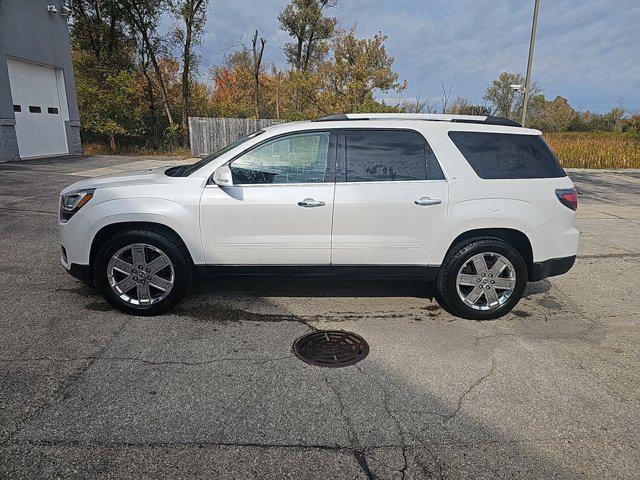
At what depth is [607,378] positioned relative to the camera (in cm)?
321

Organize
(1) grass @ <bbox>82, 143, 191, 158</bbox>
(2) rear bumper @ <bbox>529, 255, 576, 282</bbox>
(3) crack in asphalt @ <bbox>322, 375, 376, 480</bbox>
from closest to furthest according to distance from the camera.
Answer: (3) crack in asphalt @ <bbox>322, 375, 376, 480</bbox>, (2) rear bumper @ <bbox>529, 255, 576, 282</bbox>, (1) grass @ <bbox>82, 143, 191, 158</bbox>

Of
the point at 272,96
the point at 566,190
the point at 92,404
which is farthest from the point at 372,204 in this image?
the point at 272,96

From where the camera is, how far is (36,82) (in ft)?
50.5

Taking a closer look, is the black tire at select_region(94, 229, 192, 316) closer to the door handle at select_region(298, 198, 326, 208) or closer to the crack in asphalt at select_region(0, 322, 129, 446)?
the crack in asphalt at select_region(0, 322, 129, 446)

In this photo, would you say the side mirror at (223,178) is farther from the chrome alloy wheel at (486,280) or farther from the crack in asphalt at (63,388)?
the chrome alloy wheel at (486,280)

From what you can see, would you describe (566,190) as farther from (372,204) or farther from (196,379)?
(196,379)

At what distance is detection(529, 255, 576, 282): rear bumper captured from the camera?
13.6 feet

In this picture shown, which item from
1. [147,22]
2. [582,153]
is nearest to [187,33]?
[147,22]

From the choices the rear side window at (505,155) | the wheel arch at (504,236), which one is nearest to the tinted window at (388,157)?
the rear side window at (505,155)

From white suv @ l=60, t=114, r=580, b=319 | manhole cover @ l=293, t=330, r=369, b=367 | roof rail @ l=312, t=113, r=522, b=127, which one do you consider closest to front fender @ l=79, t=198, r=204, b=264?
white suv @ l=60, t=114, r=580, b=319

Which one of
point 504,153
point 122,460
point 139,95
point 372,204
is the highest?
point 139,95

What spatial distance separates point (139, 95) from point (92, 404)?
22.1 m

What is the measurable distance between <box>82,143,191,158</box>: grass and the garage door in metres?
4.12

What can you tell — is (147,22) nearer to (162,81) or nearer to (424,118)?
(162,81)
